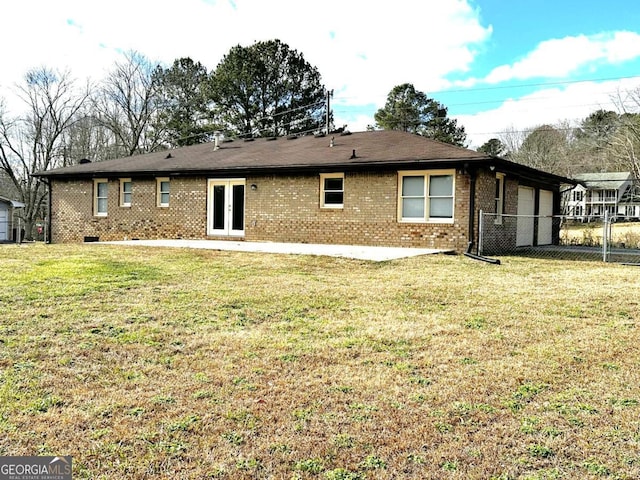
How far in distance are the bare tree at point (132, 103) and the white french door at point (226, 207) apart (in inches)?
869

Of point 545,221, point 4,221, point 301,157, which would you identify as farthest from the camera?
point 4,221

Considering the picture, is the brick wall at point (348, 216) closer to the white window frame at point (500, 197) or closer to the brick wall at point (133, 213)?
the white window frame at point (500, 197)

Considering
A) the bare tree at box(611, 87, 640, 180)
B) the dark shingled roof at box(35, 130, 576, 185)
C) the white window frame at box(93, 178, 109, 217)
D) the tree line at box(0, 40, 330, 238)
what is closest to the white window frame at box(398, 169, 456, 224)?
the dark shingled roof at box(35, 130, 576, 185)

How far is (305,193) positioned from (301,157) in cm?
137

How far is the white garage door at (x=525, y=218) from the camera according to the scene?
17.0 m

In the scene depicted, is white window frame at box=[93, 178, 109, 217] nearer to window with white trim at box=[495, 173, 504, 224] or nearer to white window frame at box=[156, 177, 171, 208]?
white window frame at box=[156, 177, 171, 208]

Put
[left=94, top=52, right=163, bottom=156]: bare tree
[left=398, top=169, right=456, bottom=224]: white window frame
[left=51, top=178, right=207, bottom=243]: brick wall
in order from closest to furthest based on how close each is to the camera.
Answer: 1. [left=398, top=169, right=456, bottom=224]: white window frame
2. [left=51, top=178, right=207, bottom=243]: brick wall
3. [left=94, top=52, right=163, bottom=156]: bare tree

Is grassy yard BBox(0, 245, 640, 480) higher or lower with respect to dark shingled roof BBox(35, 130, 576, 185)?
lower

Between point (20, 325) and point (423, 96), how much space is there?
38.4 metres

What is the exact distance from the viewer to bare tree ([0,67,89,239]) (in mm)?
36406

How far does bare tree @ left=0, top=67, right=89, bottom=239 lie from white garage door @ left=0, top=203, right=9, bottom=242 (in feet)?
20.8

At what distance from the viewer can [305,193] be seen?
52.2 feet

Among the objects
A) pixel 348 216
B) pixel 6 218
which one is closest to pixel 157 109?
pixel 6 218

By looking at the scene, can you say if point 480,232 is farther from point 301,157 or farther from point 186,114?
point 186,114
